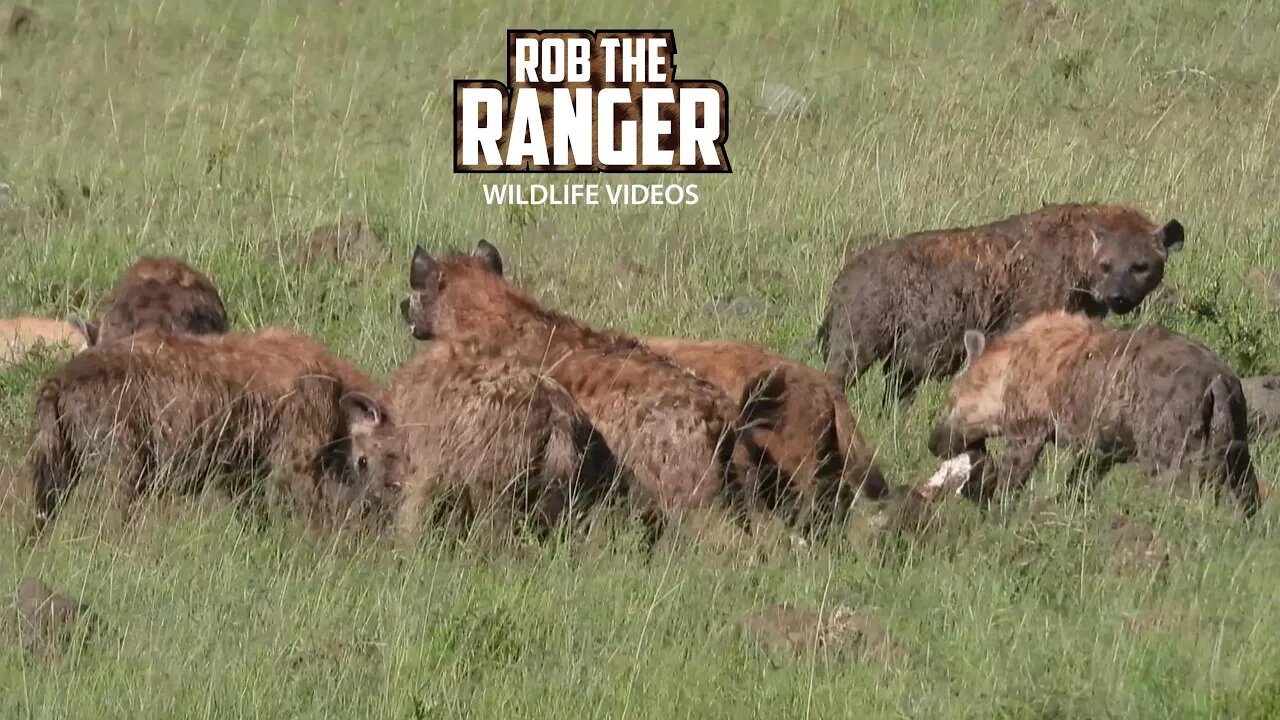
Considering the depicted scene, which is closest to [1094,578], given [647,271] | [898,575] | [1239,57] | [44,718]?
[898,575]

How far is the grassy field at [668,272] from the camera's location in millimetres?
5508

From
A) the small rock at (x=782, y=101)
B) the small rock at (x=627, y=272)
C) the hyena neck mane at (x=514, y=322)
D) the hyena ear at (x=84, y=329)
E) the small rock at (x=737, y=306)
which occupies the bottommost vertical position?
the small rock at (x=737, y=306)

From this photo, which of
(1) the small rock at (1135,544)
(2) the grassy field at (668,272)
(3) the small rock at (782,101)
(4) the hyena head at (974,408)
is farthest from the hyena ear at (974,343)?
(3) the small rock at (782,101)

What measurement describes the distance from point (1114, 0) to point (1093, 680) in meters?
11.4

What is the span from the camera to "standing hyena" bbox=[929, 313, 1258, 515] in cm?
695

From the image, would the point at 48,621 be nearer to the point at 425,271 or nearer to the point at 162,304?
the point at 425,271

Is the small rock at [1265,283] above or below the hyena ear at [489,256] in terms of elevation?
below

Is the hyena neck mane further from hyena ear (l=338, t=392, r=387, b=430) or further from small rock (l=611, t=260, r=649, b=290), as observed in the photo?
small rock (l=611, t=260, r=649, b=290)

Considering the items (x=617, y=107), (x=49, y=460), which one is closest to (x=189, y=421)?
(x=49, y=460)

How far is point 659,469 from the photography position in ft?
22.0

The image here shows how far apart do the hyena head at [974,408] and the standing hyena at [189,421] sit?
6.96 ft

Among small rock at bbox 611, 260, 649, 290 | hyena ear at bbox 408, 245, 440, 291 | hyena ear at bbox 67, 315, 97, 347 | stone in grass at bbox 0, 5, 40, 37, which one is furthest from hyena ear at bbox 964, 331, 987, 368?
stone in grass at bbox 0, 5, 40, 37

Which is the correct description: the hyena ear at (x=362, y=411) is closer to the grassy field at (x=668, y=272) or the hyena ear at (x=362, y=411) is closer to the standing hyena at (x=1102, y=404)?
the grassy field at (x=668, y=272)

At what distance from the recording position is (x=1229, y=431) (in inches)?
274
